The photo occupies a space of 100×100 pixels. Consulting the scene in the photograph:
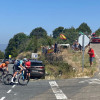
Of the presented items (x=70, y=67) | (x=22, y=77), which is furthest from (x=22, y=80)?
(x=70, y=67)

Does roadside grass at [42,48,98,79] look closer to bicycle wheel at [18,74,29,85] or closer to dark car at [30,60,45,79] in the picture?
dark car at [30,60,45,79]

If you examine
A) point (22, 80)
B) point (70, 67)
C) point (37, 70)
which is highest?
point (70, 67)

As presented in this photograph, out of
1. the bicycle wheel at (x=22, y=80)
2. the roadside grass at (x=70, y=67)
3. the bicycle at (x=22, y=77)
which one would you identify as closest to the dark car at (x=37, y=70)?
the roadside grass at (x=70, y=67)

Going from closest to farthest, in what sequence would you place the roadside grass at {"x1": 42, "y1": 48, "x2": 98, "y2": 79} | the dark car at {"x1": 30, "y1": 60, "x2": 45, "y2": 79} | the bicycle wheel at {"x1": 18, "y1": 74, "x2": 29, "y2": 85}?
the bicycle wheel at {"x1": 18, "y1": 74, "x2": 29, "y2": 85} < the roadside grass at {"x1": 42, "y1": 48, "x2": 98, "y2": 79} < the dark car at {"x1": 30, "y1": 60, "x2": 45, "y2": 79}

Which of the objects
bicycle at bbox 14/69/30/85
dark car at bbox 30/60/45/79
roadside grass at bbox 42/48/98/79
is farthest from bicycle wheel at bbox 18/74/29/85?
dark car at bbox 30/60/45/79

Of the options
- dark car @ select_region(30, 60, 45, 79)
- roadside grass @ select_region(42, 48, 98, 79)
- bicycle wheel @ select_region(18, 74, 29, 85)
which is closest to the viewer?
bicycle wheel @ select_region(18, 74, 29, 85)

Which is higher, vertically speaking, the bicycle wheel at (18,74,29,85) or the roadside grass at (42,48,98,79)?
the roadside grass at (42,48,98,79)

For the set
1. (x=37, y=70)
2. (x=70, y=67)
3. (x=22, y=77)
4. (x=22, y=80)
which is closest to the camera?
(x=22, y=80)

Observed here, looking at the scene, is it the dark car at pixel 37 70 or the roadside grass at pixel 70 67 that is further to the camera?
the dark car at pixel 37 70

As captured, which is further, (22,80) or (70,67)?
(70,67)

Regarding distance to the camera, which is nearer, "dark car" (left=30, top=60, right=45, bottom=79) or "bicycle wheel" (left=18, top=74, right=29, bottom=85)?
"bicycle wheel" (left=18, top=74, right=29, bottom=85)

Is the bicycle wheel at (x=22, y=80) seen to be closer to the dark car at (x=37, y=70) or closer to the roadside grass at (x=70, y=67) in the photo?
the roadside grass at (x=70, y=67)

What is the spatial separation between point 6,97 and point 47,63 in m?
21.0

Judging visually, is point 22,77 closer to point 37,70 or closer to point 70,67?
point 37,70
